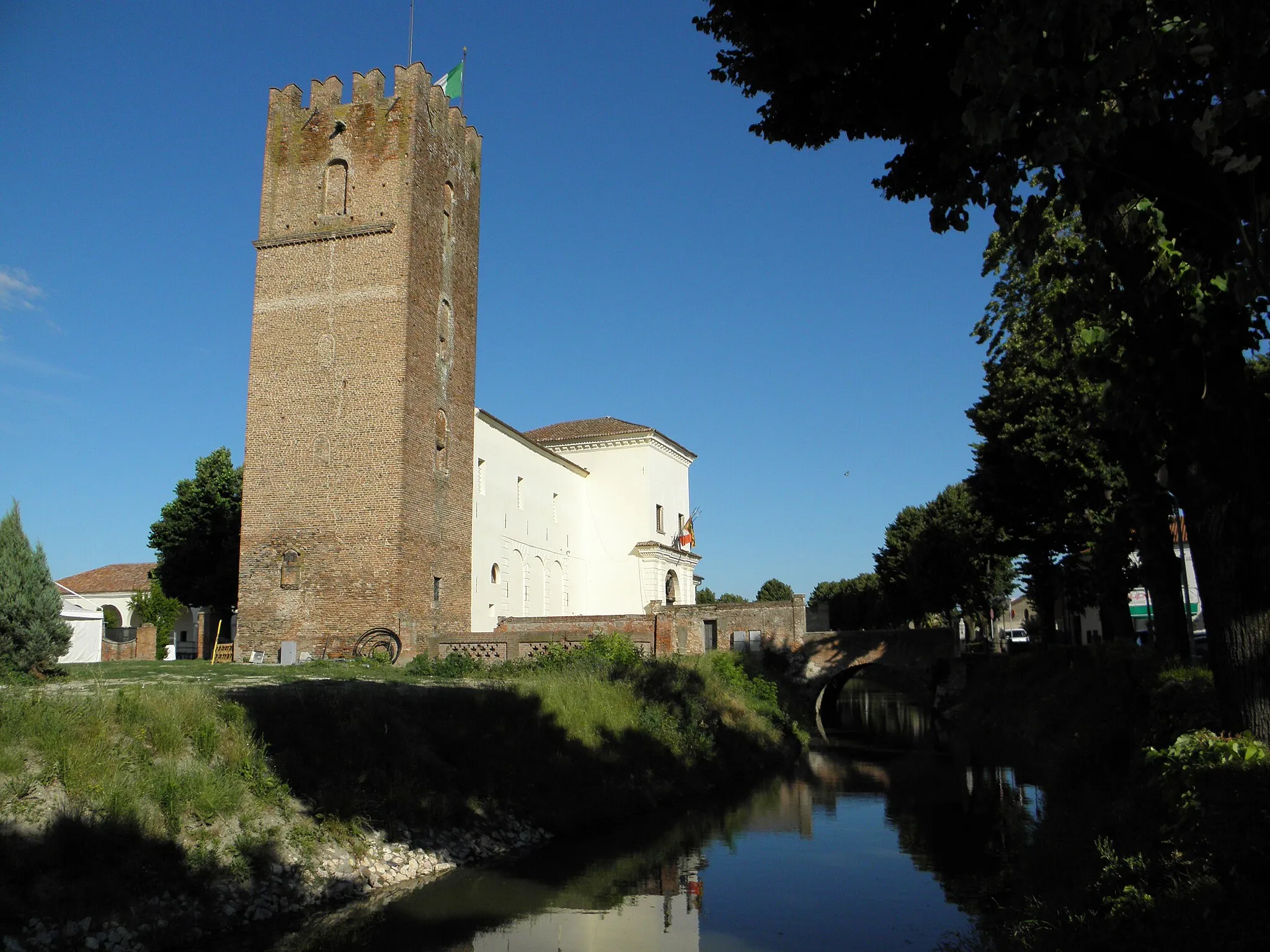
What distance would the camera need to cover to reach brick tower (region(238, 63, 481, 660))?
27750 millimetres

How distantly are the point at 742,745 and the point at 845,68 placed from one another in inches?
771

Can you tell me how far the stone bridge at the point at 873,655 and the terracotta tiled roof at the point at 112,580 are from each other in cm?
3710

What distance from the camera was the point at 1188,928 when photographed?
603cm

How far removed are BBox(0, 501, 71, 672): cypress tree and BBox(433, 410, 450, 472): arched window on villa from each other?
1560 centimetres

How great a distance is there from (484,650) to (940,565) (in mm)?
26053

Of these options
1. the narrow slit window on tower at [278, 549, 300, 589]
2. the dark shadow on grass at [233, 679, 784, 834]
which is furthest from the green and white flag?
the dark shadow on grass at [233, 679, 784, 834]

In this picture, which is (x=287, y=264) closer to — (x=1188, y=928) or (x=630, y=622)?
(x=630, y=622)

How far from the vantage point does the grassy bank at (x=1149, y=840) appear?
605 cm

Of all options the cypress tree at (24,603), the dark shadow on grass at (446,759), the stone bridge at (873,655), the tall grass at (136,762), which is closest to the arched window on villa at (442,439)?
the dark shadow on grass at (446,759)

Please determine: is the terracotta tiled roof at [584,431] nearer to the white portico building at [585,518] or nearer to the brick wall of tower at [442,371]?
the white portico building at [585,518]

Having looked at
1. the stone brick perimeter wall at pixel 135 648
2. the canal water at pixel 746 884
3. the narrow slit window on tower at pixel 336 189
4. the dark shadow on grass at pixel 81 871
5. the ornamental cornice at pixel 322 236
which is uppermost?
the narrow slit window on tower at pixel 336 189

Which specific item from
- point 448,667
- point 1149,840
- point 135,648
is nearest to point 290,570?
point 448,667

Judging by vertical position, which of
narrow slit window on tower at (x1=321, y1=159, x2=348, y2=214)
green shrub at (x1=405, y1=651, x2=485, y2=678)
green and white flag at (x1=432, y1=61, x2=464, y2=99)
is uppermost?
green and white flag at (x1=432, y1=61, x2=464, y2=99)

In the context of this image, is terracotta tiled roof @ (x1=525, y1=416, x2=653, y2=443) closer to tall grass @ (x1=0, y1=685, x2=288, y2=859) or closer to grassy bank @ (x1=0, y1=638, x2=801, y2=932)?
grassy bank @ (x1=0, y1=638, x2=801, y2=932)
